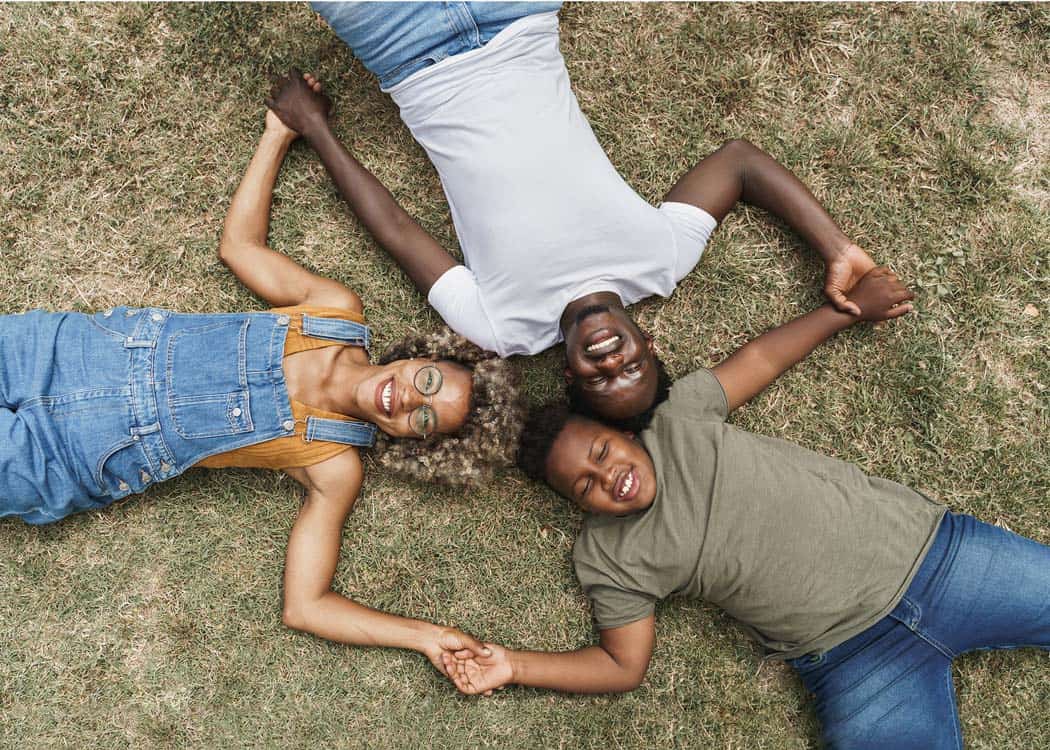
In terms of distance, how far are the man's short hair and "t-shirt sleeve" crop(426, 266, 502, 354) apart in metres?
0.38

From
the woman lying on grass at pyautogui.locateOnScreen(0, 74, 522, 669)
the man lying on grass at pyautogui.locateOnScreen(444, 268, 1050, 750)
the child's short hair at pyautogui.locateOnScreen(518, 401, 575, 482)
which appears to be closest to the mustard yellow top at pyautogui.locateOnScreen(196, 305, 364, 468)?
the woman lying on grass at pyautogui.locateOnScreen(0, 74, 522, 669)

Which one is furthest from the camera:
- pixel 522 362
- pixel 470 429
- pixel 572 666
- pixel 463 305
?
pixel 522 362

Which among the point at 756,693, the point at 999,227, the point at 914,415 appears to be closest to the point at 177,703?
the point at 756,693

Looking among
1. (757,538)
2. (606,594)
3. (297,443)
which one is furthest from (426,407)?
(757,538)

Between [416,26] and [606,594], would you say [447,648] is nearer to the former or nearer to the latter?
[606,594]

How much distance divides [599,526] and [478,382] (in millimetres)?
829

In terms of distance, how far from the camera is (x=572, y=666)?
3.08m

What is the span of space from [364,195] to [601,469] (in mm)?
1565

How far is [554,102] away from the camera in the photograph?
113 inches

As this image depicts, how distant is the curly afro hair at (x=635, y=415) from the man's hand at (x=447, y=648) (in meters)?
1.13

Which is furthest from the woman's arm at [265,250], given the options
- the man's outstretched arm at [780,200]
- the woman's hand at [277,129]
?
the man's outstretched arm at [780,200]

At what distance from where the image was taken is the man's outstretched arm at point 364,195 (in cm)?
309

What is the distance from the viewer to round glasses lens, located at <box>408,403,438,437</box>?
2738 millimetres

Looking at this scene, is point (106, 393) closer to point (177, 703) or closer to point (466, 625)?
point (177, 703)
